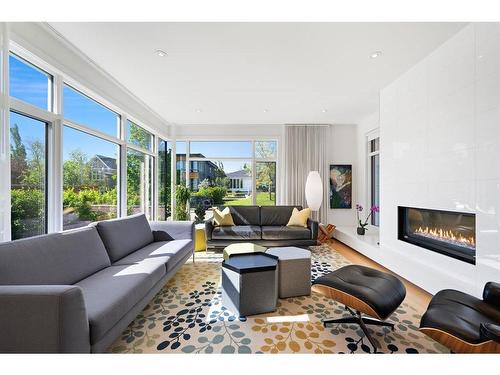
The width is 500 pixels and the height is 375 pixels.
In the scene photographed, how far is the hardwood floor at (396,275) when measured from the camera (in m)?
2.29

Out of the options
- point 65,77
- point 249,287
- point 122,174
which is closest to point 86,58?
point 65,77

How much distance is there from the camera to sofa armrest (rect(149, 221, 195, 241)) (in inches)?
127

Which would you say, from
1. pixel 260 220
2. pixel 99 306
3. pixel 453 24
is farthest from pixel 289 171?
pixel 99 306

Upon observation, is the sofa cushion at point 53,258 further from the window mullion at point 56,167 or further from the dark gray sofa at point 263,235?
the dark gray sofa at point 263,235

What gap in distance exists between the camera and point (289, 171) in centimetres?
529

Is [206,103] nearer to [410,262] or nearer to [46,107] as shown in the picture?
[46,107]

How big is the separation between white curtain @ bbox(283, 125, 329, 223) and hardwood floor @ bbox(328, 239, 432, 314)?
3.27 ft

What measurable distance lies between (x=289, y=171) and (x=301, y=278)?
→ 318cm

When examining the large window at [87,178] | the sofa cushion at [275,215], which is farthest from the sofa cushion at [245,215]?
the large window at [87,178]

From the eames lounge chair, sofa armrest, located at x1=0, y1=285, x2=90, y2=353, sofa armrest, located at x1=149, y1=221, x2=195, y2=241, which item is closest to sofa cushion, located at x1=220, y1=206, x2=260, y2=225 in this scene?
sofa armrest, located at x1=149, y1=221, x2=195, y2=241

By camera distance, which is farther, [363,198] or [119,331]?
[363,198]


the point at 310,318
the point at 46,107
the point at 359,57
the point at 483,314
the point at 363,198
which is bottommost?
the point at 310,318

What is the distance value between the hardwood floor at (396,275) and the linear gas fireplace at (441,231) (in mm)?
494

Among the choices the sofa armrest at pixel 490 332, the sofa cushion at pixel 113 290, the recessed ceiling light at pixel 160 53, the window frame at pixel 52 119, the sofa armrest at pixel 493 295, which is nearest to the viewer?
the sofa armrest at pixel 490 332
